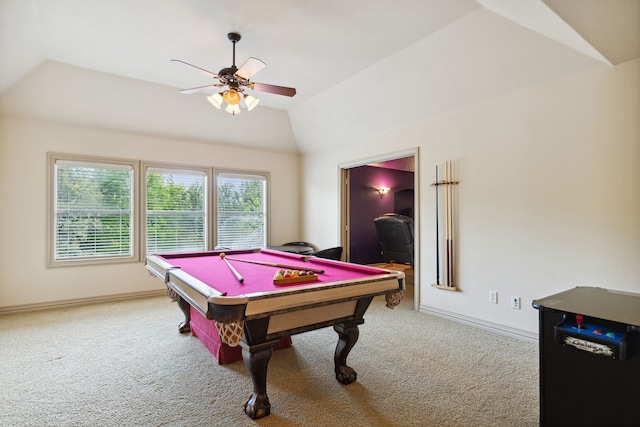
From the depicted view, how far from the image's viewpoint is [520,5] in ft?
6.82

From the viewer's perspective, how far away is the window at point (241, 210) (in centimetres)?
552

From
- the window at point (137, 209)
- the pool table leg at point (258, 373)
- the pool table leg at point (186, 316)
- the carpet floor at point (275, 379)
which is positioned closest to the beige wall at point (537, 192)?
the carpet floor at point (275, 379)

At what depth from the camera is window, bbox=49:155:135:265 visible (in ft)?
14.0

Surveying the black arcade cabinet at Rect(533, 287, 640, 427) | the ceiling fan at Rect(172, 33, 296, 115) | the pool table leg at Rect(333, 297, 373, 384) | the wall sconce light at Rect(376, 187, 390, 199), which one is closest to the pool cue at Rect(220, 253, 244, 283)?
the pool table leg at Rect(333, 297, 373, 384)

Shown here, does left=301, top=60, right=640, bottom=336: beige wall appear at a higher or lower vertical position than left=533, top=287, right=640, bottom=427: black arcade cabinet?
higher

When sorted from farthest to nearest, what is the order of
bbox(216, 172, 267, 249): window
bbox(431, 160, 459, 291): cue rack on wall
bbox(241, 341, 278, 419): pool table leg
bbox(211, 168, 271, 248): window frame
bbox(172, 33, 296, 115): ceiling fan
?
bbox(216, 172, 267, 249): window
bbox(211, 168, 271, 248): window frame
bbox(431, 160, 459, 291): cue rack on wall
bbox(172, 33, 296, 115): ceiling fan
bbox(241, 341, 278, 419): pool table leg

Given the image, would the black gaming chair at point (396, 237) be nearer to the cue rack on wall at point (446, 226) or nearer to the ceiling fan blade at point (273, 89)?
the cue rack on wall at point (446, 226)

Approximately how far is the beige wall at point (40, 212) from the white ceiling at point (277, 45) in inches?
8.7

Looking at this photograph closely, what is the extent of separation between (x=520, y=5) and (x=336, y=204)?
12.1 ft

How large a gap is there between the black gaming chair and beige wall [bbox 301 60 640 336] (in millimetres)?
1960

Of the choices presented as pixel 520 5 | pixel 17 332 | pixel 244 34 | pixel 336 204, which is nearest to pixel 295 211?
pixel 336 204

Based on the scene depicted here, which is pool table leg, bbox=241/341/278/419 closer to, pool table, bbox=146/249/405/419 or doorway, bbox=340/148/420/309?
pool table, bbox=146/249/405/419

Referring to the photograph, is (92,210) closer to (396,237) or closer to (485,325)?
(396,237)

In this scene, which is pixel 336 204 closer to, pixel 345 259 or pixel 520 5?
pixel 345 259
